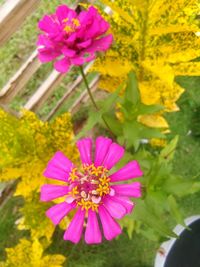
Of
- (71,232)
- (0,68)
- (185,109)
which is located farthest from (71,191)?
(0,68)

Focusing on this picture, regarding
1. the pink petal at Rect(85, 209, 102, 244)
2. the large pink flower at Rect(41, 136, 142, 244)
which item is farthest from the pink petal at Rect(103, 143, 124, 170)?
the pink petal at Rect(85, 209, 102, 244)

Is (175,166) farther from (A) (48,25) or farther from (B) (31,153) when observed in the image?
(A) (48,25)

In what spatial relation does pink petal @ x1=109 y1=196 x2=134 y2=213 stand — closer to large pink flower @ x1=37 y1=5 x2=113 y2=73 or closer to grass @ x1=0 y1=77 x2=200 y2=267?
large pink flower @ x1=37 y1=5 x2=113 y2=73

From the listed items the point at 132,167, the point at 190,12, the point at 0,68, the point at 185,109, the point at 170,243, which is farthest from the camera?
the point at 0,68

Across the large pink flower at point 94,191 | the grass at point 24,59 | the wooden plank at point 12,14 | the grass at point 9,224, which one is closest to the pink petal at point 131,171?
the large pink flower at point 94,191

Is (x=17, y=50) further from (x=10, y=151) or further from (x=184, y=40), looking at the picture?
(x=184, y=40)

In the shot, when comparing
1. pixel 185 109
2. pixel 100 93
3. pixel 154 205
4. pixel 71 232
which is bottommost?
pixel 71 232

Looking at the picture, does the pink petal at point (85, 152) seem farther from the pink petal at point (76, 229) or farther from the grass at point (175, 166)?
the grass at point (175, 166)

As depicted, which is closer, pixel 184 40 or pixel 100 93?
pixel 184 40
